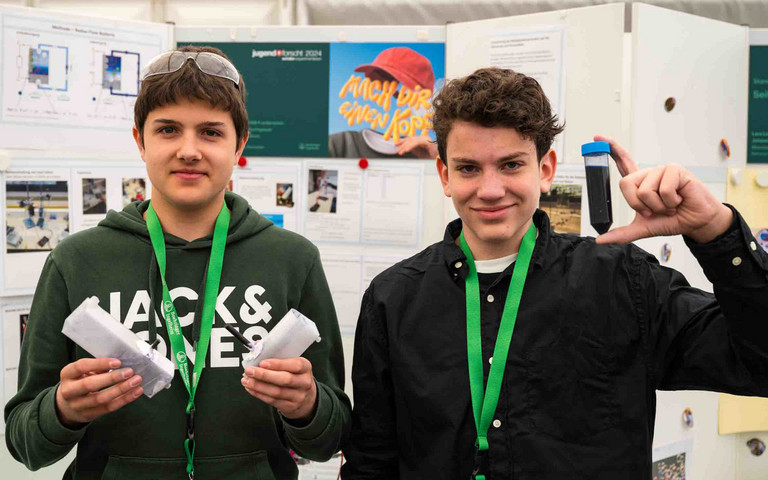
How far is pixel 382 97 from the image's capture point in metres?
2.59

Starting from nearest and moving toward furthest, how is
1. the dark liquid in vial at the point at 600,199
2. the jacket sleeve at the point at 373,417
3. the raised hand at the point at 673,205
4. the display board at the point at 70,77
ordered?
the raised hand at the point at 673,205
the dark liquid in vial at the point at 600,199
the jacket sleeve at the point at 373,417
the display board at the point at 70,77

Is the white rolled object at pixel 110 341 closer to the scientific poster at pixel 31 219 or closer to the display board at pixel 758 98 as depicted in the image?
the scientific poster at pixel 31 219

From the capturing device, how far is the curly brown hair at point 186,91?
4.84ft

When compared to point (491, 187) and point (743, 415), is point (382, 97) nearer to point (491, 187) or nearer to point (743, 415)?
point (491, 187)

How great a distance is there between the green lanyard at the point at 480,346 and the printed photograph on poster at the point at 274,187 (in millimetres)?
1293

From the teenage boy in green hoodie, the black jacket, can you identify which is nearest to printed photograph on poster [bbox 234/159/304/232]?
the teenage boy in green hoodie

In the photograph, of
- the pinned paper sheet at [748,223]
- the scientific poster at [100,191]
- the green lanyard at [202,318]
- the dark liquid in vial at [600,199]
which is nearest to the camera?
the dark liquid in vial at [600,199]

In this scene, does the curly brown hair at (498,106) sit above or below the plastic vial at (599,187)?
above

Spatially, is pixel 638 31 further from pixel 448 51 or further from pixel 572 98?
pixel 448 51

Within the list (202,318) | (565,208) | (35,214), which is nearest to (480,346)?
(202,318)

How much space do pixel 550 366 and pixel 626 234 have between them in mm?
343

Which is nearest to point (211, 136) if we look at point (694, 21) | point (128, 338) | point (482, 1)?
point (128, 338)

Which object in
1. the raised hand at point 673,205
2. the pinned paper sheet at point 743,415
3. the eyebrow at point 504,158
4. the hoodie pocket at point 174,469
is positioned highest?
the eyebrow at point 504,158

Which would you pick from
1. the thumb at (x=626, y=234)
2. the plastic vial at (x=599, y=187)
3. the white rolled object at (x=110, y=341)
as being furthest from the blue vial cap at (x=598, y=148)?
the white rolled object at (x=110, y=341)
